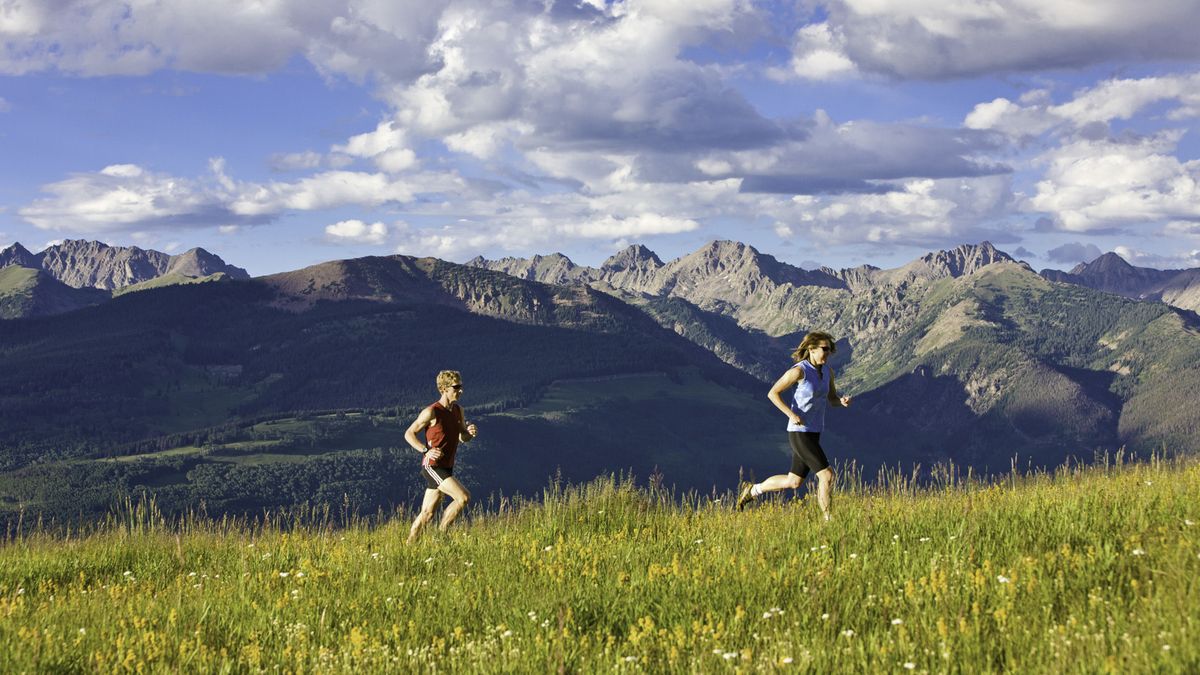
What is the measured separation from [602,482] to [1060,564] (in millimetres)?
5999

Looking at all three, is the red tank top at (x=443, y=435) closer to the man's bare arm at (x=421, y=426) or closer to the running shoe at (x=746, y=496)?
the man's bare arm at (x=421, y=426)

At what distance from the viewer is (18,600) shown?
26.3 ft

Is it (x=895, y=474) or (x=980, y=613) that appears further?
(x=895, y=474)

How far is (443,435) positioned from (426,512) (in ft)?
3.67

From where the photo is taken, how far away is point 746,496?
39.7 ft

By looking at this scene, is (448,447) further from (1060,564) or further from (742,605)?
(1060,564)

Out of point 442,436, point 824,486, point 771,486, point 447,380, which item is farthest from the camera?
point 447,380

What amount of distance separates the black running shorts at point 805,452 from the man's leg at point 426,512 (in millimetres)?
4456

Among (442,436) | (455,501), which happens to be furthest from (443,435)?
(455,501)

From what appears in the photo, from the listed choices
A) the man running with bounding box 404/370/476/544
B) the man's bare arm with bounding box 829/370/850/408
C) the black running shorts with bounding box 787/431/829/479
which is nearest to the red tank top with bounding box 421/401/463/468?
the man running with bounding box 404/370/476/544

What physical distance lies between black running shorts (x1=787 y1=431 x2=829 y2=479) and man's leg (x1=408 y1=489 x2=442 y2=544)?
14.6ft

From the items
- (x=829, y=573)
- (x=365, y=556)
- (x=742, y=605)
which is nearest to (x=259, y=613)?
(x=365, y=556)

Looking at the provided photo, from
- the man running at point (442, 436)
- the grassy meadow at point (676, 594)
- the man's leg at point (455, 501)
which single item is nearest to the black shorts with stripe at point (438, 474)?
the man running at point (442, 436)

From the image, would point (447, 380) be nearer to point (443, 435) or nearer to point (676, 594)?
point (443, 435)
